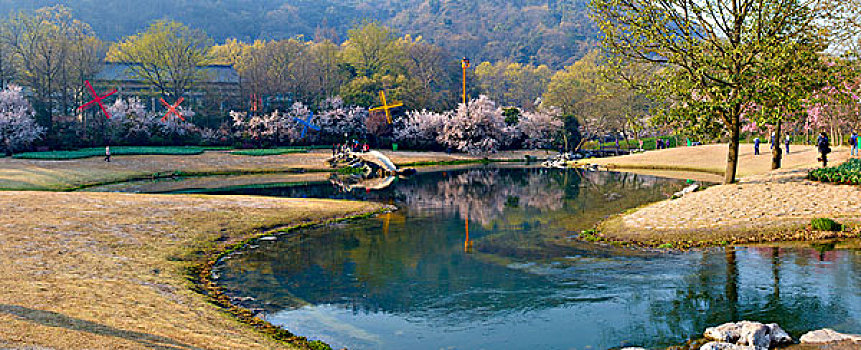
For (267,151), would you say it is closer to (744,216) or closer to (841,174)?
(744,216)

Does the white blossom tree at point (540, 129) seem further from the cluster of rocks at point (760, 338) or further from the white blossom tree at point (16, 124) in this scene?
the cluster of rocks at point (760, 338)

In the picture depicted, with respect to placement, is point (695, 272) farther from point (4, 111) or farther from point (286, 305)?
point (4, 111)

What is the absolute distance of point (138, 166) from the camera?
63844mm

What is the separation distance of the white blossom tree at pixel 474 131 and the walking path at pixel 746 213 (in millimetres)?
59864

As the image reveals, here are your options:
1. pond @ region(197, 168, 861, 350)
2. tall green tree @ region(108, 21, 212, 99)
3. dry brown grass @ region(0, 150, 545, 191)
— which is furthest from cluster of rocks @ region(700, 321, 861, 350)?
tall green tree @ region(108, 21, 212, 99)

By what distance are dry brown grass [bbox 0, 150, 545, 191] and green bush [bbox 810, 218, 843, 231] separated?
147 ft

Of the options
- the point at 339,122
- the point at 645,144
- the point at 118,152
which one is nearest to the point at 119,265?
the point at 118,152

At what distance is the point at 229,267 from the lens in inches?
859

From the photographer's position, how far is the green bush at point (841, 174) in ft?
94.2

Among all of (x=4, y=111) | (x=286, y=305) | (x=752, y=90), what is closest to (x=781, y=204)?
(x=752, y=90)

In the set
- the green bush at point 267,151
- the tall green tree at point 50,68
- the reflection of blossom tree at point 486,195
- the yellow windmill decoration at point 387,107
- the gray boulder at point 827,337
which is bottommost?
the gray boulder at point 827,337

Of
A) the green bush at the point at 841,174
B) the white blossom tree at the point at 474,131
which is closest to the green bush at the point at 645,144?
the white blossom tree at the point at 474,131

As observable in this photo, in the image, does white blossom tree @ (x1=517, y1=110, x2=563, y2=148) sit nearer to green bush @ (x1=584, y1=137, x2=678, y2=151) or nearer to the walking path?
green bush @ (x1=584, y1=137, x2=678, y2=151)

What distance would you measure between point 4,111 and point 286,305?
6634cm
